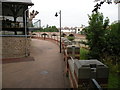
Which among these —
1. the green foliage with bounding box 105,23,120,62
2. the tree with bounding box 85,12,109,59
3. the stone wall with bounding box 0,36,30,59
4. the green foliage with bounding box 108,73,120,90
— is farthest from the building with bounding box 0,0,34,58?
the green foliage with bounding box 108,73,120,90

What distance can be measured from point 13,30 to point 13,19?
1.91 metres

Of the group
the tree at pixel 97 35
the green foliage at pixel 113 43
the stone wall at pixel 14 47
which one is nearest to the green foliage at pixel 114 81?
the green foliage at pixel 113 43

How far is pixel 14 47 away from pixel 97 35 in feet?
35.6

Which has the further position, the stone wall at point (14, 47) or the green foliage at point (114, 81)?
the stone wall at point (14, 47)

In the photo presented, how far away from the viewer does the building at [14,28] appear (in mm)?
17453

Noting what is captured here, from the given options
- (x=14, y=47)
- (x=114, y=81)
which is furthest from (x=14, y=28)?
(x=114, y=81)

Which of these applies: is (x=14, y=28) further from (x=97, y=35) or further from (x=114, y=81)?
(x=114, y=81)

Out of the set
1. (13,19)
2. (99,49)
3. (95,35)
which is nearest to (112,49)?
(99,49)

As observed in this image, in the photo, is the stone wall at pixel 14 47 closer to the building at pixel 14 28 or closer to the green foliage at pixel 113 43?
the building at pixel 14 28

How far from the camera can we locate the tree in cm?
1604

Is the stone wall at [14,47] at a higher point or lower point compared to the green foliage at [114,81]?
higher

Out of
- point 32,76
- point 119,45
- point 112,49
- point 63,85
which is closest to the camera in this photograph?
point 63,85

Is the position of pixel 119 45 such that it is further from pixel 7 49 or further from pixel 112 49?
pixel 7 49

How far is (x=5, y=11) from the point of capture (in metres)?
19.1
